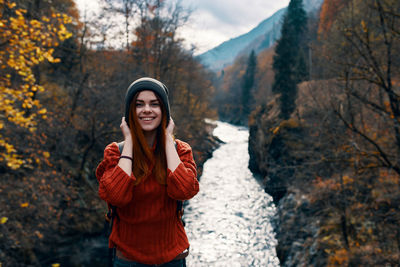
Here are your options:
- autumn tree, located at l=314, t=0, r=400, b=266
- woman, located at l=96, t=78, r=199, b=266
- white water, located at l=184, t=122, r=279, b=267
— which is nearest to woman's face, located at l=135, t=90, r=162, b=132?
woman, located at l=96, t=78, r=199, b=266

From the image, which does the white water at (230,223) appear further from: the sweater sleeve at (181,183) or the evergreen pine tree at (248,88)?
the evergreen pine tree at (248,88)

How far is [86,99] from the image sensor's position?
11.9 metres

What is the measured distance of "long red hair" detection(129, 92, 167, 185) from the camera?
5.85 ft

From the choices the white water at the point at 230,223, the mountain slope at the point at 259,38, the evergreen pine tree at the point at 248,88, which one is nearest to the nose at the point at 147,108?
the white water at the point at 230,223

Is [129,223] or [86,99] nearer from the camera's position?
[129,223]

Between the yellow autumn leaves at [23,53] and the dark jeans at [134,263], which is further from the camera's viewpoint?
the yellow autumn leaves at [23,53]

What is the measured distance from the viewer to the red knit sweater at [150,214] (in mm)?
1731

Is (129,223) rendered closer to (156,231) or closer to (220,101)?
(156,231)

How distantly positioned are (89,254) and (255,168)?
50.3ft

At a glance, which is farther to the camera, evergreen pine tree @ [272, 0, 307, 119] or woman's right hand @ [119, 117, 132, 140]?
evergreen pine tree @ [272, 0, 307, 119]

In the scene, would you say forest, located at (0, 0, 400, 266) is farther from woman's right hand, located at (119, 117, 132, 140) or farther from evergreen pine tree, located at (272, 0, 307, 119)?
woman's right hand, located at (119, 117, 132, 140)

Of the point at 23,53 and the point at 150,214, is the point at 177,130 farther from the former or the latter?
the point at 150,214

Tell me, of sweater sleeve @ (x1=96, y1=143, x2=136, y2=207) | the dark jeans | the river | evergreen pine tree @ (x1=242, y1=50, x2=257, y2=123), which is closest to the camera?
sweater sleeve @ (x1=96, y1=143, x2=136, y2=207)

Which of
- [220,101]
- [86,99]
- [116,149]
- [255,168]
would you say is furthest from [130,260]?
[220,101]
